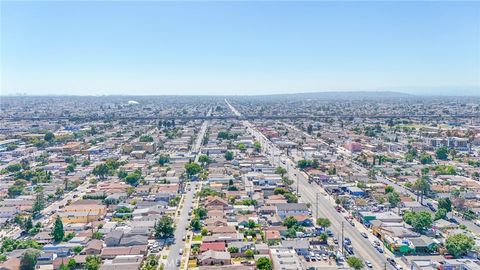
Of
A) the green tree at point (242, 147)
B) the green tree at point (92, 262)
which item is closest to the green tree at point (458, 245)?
the green tree at point (92, 262)

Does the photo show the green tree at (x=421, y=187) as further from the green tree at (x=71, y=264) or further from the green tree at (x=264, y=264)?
the green tree at (x=71, y=264)

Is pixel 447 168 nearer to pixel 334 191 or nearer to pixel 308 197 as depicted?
pixel 334 191

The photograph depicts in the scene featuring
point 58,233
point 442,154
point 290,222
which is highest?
point 442,154

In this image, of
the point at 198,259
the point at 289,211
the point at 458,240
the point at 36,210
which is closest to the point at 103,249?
the point at 198,259

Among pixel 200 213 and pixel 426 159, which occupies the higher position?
pixel 426 159

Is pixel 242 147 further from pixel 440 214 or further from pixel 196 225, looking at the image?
pixel 440 214

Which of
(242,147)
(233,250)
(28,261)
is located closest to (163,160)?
(242,147)

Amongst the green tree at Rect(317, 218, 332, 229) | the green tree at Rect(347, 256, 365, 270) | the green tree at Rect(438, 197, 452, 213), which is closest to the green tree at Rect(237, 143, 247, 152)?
the green tree at Rect(438, 197, 452, 213)
